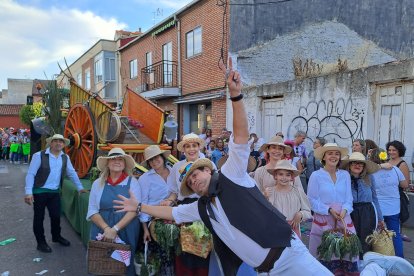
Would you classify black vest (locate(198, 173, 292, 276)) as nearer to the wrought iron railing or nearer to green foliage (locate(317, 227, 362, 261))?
green foliage (locate(317, 227, 362, 261))

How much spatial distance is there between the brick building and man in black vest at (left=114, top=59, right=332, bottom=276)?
1048 centimetres

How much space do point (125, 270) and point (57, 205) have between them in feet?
7.47

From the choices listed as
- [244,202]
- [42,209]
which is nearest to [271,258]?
[244,202]

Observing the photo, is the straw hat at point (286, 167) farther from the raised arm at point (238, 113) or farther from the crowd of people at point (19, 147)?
the crowd of people at point (19, 147)

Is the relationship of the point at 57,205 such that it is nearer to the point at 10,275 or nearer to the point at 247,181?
the point at 10,275

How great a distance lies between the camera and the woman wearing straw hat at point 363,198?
3977mm

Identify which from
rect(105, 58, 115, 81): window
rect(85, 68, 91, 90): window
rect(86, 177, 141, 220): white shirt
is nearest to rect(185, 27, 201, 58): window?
rect(105, 58, 115, 81): window

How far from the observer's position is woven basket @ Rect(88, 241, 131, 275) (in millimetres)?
3438

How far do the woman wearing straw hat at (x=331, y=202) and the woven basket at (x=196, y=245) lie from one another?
4.04 feet

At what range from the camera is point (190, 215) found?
2.51 metres

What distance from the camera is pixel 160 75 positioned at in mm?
A: 16547

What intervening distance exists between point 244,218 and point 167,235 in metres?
1.69

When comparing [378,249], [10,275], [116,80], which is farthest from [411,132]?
[116,80]

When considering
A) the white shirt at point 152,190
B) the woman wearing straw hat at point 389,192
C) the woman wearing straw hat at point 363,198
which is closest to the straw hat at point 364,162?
the woman wearing straw hat at point 363,198
